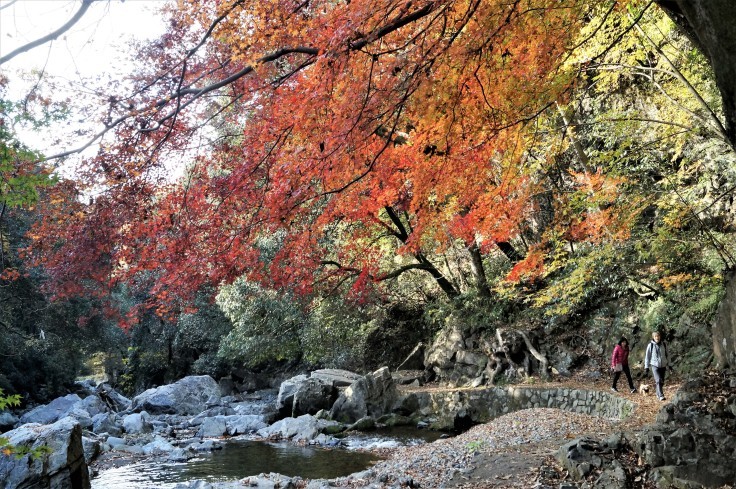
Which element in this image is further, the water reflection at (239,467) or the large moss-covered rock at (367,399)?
the large moss-covered rock at (367,399)

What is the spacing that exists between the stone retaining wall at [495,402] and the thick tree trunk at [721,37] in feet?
29.5

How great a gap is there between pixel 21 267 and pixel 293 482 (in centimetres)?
1469

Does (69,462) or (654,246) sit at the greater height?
(654,246)

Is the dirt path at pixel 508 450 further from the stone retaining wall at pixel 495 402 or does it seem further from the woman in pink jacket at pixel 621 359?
the stone retaining wall at pixel 495 402

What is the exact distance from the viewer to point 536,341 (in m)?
14.5

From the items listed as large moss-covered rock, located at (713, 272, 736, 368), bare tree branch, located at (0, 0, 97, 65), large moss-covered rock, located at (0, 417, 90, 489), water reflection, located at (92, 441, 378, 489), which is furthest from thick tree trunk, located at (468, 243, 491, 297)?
bare tree branch, located at (0, 0, 97, 65)

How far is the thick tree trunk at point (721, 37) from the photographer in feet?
7.84

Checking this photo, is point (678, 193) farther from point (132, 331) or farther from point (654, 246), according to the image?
point (132, 331)

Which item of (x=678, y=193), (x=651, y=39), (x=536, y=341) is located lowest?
(x=536, y=341)

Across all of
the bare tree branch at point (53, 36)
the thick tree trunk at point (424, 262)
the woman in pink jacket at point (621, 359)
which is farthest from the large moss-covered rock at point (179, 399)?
the bare tree branch at point (53, 36)

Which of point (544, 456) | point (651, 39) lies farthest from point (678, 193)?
point (544, 456)

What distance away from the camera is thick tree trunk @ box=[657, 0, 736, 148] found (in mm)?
2389

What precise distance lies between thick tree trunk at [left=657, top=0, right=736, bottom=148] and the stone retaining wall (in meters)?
9.00

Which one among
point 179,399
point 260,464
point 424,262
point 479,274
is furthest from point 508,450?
point 179,399
